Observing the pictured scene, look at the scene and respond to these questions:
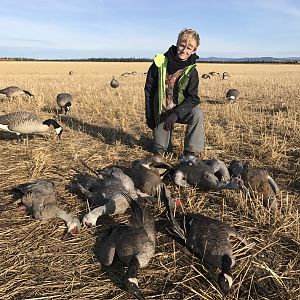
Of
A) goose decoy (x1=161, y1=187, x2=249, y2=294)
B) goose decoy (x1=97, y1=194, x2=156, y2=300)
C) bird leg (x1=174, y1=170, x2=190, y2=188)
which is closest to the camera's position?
goose decoy (x1=161, y1=187, x2=249, y2=294)

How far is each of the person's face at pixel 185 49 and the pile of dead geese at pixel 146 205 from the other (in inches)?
71.6

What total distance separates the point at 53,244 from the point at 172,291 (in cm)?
129

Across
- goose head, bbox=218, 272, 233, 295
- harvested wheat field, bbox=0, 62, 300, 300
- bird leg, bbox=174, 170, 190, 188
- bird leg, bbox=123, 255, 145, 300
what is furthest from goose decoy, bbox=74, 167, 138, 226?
goose head, bbox=218, 272, 233, 295

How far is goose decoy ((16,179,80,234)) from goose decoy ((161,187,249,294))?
3.40 ft

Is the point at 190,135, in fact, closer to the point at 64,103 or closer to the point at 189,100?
the point at 189,100

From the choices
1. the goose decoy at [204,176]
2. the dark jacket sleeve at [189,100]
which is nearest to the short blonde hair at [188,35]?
the dark jacket sleeve at [189,100]

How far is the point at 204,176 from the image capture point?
4688mm

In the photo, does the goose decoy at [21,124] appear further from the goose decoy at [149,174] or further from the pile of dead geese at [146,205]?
the goose decoy at [149,174]

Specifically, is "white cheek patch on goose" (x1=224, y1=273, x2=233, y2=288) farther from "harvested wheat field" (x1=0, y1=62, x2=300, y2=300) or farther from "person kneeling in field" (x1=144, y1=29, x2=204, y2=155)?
"person kneeling in field" (x1=144, y1=29, x2=204, y2=155)

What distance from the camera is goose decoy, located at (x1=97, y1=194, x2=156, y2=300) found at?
3062mm

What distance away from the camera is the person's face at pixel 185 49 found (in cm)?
565

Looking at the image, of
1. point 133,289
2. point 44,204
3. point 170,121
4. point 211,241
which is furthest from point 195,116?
point 133,289

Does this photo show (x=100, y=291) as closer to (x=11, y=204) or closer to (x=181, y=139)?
(x=11, y=204)

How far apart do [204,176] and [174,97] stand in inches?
78.3
